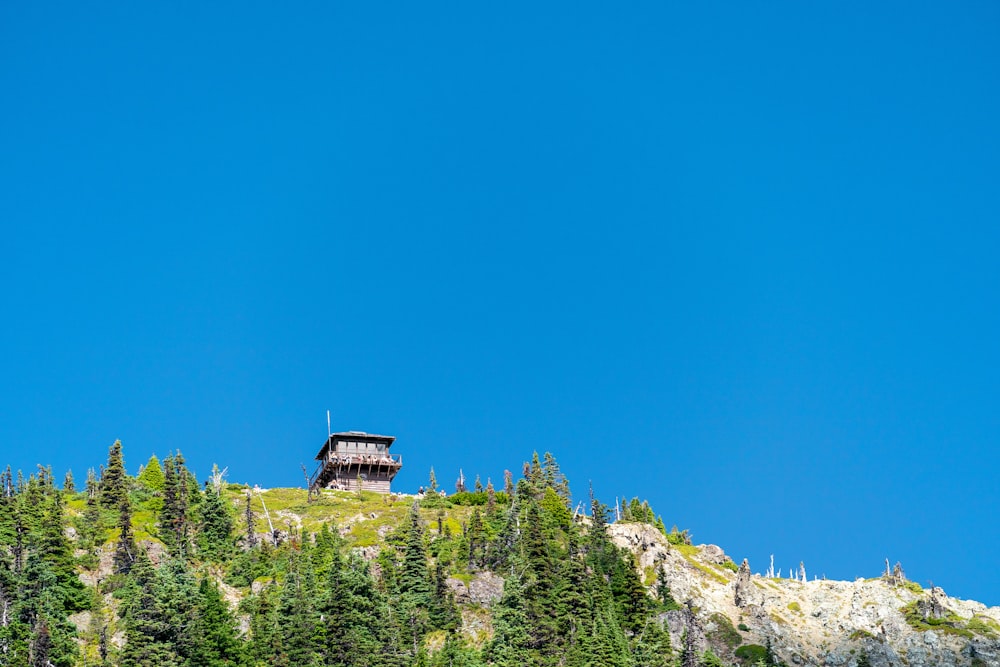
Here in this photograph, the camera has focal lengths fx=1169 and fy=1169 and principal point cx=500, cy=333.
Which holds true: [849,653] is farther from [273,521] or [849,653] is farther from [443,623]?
[273,521]

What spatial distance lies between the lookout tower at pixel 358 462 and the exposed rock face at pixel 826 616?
42663 millimetres

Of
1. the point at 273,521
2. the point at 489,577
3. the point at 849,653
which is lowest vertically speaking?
the point at 849,653

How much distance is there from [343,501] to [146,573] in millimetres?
45530

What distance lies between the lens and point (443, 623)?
4289 inches

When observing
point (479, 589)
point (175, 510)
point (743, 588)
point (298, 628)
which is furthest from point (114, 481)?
point (743, 588)

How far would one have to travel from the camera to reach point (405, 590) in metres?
113

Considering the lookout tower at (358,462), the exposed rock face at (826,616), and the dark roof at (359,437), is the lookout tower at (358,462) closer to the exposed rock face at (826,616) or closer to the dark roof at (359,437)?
the dark roof at (359,437)

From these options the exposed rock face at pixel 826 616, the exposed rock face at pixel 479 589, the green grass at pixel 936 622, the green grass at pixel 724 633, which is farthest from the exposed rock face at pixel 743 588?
the exposed rock face at pixel 479 589

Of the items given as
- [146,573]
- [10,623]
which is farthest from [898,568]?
[10,623]

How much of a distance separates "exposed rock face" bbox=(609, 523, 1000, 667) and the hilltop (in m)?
0.26

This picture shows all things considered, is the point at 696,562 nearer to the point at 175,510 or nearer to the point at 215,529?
the point at 215,529

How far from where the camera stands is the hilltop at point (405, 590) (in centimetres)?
9838

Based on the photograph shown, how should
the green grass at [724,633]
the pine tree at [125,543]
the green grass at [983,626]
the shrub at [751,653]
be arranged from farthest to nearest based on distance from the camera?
the green grass at [983,626]
the green grass at [724,633]
the shrub at [751,653]
the pine tree at [125,543]

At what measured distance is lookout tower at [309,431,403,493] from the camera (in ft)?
544
